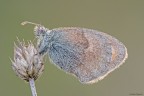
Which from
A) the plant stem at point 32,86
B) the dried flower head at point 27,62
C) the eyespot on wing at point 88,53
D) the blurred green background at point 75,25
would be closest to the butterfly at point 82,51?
the eyespot on wing at point 88,53

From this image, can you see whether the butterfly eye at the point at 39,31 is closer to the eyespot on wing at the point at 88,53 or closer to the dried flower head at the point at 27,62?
the eyespot on wing at the point at 88,53

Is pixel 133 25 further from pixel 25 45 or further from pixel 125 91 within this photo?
pixel 25 45

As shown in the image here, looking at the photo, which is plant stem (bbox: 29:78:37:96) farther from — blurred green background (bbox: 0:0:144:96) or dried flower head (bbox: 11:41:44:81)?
blurred green background (bbox: 0:0:144:96)

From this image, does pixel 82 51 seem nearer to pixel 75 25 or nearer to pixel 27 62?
pixel 27 62

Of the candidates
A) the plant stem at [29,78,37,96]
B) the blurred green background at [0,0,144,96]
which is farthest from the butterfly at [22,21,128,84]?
the blurred green background at [0,0,144,96]

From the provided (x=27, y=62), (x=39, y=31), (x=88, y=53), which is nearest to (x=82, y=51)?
(x=88, y=53)
